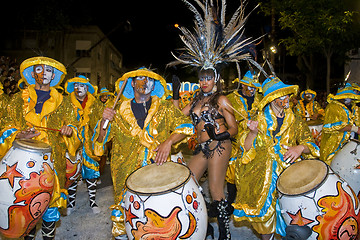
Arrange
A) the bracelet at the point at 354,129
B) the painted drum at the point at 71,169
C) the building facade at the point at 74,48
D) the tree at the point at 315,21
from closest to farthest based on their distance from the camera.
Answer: the painted drum at the point at 71,169, the bracelet at the point at 354,129, the tree at the point at 315,21, the building facade at the point at 74,48

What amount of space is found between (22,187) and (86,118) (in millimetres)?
3000

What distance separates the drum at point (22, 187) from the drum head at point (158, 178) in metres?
0.98

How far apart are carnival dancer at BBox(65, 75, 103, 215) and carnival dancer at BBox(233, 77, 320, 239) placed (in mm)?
2650

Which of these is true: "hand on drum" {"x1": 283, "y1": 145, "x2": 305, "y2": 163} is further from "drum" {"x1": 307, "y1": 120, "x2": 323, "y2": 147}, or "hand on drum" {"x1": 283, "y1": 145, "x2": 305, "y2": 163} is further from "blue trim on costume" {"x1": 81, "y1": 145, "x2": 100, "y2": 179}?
"drum" {"x1": 307, "y1": 120, "x2": 323, "y2": 147}

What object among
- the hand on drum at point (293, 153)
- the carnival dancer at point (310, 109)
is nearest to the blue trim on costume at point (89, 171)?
the hand on drum at point (293, 153)

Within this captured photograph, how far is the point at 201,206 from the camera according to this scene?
2549mm

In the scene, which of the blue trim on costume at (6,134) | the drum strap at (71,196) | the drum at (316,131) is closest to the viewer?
the blue trim on costume at (6,134)

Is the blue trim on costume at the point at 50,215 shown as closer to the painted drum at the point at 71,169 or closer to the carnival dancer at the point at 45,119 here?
the carnival dancer at the point at 45,119

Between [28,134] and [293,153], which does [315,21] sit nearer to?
A: [293,153]

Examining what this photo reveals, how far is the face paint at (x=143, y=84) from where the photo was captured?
3.25 metres

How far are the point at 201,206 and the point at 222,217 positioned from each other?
1.17 meters

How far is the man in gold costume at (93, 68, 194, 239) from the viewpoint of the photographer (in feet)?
10.2

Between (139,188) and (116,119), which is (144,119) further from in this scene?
(139,188)

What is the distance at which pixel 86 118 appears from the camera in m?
5.82
